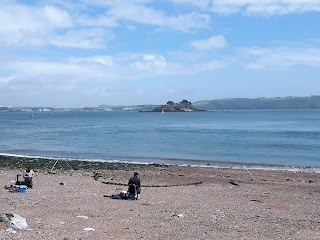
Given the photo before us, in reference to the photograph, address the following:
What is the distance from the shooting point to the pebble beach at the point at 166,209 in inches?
544

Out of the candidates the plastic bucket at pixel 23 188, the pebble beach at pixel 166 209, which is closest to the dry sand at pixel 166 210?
the pebble beach at pixel 166 209

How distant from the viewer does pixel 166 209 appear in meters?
17.5

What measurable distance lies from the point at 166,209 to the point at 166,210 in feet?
0.72

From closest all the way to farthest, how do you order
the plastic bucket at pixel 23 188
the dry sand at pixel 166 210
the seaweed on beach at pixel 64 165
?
the dry sand at pixel 166 210 → the plastic bucket at pixel 23 188 → the seaweed on beach at pixel 64 165

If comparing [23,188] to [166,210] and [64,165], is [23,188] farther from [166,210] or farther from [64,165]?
[64,165]

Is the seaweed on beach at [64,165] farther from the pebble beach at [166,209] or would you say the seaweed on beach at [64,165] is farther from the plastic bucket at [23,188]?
the plastic bucket at [23,188]

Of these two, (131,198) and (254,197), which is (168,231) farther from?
(254,197)

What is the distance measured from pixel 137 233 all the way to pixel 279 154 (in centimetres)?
3892

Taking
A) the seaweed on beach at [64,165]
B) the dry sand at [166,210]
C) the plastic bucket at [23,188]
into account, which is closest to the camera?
the dry sand at [166,210]

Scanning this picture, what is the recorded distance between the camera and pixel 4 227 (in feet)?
42.9

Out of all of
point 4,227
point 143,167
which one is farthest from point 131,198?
point 143,167

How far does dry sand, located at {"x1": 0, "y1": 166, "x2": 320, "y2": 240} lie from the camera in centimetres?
1381

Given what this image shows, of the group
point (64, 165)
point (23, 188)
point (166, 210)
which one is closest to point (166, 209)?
point (166, 210)

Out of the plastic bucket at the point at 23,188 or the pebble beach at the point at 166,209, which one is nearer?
the pebble beach at the point at 166,209
